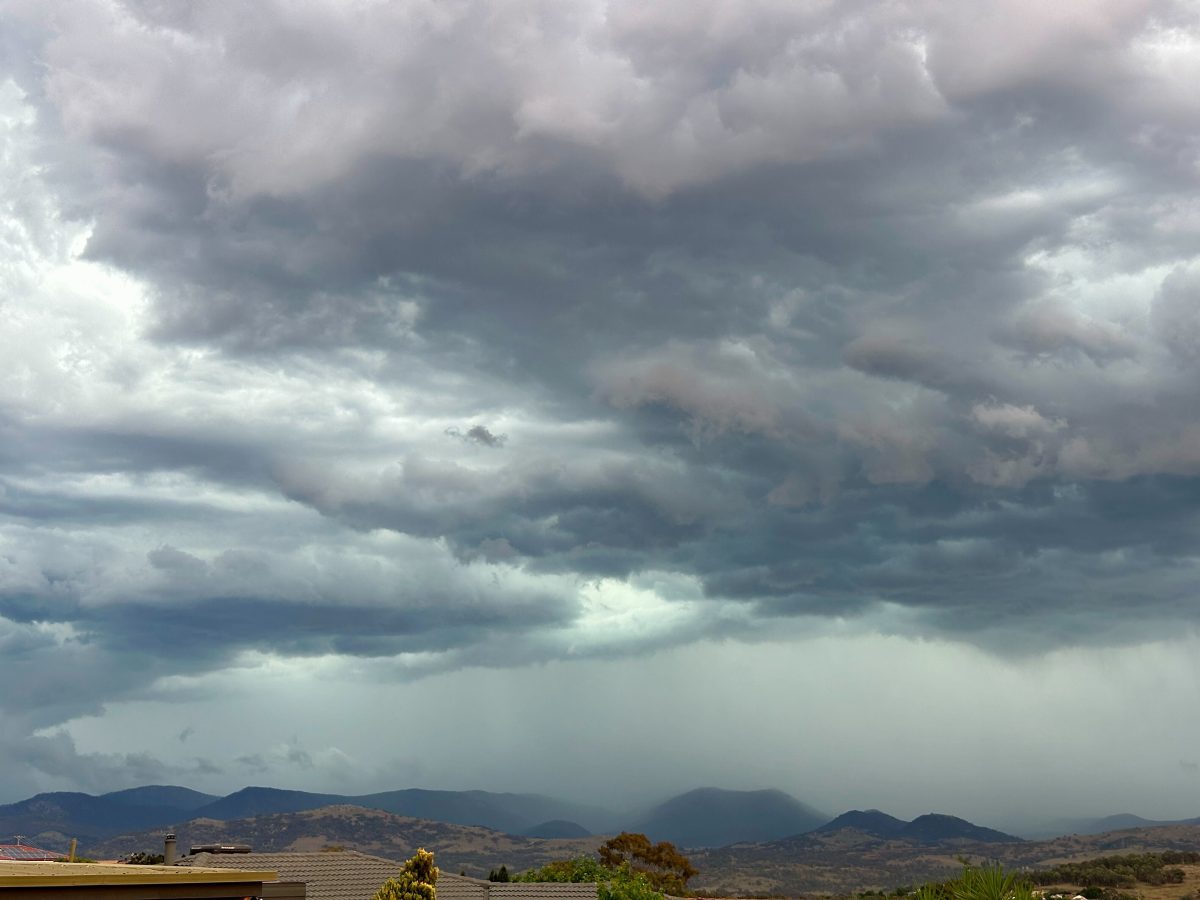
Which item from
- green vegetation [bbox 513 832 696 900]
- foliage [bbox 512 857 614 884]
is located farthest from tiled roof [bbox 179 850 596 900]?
green vegetation [bbox 513 832 696 900]

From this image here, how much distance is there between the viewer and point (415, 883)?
3422 cm

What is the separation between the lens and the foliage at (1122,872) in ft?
266

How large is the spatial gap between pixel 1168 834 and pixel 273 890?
161 meters

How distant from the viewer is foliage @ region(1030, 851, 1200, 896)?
8105 centimetres

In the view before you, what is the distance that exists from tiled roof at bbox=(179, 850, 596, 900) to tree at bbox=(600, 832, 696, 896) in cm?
3181

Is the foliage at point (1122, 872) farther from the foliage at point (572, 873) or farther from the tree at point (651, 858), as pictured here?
the foliage at point (572, 873)

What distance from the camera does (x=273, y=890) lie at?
43844 millimetres

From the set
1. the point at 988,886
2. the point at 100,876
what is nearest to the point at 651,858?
the point at 988,886

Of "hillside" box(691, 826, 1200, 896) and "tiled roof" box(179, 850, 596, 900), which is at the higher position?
"tiled roof" box(179, 850, 596, 900)

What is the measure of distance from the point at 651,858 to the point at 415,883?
5148cm

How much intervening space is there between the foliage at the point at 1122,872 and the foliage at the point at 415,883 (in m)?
56.2

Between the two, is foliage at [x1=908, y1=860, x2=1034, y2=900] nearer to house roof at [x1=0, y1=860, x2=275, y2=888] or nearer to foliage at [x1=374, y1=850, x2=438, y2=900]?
foliage at [x1=374, y1=850, x2=438, y2=900]

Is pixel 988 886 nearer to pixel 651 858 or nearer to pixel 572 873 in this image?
pixel 572 873

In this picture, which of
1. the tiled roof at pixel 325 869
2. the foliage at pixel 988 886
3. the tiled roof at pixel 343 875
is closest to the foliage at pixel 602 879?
the tiled roof at pixel 343 875
